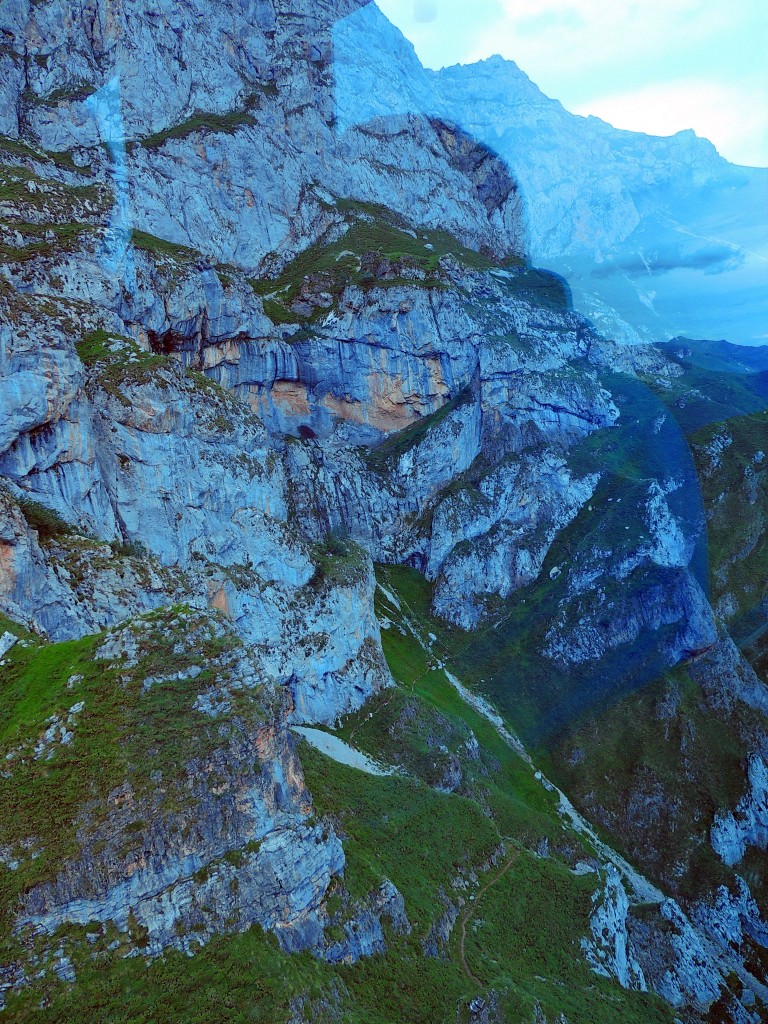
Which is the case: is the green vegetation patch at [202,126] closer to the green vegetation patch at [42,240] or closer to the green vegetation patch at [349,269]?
the green vegetation patch at [349,269]

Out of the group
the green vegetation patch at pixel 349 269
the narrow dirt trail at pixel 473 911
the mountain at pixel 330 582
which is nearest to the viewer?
the mountain at pixel 330 582

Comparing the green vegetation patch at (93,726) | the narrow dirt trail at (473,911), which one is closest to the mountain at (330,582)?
the green vegetation patch at (93,726)

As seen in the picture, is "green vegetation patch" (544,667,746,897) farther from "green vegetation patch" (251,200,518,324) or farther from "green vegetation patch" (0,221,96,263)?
"green vegetation patch" (0,221,96,263)

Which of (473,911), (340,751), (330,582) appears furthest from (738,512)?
(473,911)

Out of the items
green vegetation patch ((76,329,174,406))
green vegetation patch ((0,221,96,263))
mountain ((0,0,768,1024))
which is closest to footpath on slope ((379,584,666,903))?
mountain ((0,0,768,1024))

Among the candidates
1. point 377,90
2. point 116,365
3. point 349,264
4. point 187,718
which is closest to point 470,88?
point 377,90

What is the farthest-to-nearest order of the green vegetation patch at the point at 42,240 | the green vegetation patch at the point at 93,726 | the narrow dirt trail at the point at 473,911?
the green vegetation patch at the point at 42,240, the narrow dirt trail at the point at 473,911, the green vegetation patch at the point at 93,726
